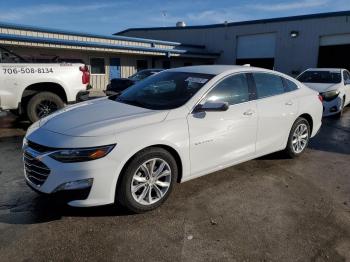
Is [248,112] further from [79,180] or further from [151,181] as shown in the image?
[79,180]

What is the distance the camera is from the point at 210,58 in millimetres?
28219

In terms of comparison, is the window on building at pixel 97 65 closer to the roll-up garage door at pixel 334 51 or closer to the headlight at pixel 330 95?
the roll-up garage door at pixel 334 51

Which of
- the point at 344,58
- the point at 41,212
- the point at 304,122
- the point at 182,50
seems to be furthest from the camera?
the point at 182,50

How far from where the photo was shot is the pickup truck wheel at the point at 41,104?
24.3 feet

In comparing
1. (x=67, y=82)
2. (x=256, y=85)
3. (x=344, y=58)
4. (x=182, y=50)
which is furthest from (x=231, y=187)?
(x=182, y=50)

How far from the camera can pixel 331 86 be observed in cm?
990

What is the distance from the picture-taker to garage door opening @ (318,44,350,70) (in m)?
21.7

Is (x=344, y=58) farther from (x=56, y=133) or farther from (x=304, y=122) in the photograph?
(x=56, y=133)

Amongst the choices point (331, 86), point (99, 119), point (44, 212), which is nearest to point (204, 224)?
point (99, 119)

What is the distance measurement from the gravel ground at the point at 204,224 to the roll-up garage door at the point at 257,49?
2184 cm

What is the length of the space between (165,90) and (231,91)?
2.89ft

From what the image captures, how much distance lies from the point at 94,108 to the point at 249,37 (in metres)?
24.1

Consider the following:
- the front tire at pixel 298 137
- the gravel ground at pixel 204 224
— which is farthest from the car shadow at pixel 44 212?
the front tire at pixel 298 137

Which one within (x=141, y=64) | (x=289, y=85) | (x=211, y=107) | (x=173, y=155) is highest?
(x=141, y=64)
